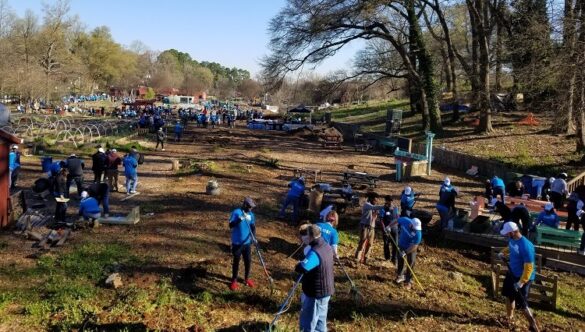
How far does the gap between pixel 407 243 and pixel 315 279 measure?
4.64m

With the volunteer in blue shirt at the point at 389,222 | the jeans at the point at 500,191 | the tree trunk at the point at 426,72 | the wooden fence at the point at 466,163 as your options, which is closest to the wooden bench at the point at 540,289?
the volunteer in blue shirt at the point at 389,222

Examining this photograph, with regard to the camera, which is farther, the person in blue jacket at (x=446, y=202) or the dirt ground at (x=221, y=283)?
the person in blue jacket at (x=446, y=202)

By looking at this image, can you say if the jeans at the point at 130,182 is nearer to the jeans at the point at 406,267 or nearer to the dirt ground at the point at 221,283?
the dirt ground at the point at 221,283

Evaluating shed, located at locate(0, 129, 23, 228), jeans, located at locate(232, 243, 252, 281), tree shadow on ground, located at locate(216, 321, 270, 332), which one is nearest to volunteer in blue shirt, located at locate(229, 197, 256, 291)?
jeans, located at locate(232, 243, 252, 281)

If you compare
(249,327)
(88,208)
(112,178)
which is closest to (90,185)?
(88,208)

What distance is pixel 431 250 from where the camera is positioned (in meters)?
14.1

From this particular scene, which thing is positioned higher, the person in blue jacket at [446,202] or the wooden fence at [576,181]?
the wooden fence at [576,181]

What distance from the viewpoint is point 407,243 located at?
10.7m

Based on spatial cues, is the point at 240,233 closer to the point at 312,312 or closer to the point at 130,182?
the point at 312,312

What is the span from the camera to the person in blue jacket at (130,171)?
16.5 m

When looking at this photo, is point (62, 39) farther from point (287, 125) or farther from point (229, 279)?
point (229, 279)

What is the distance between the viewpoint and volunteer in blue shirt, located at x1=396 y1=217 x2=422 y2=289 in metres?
10.5

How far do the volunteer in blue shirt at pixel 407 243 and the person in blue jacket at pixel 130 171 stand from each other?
9493 mm

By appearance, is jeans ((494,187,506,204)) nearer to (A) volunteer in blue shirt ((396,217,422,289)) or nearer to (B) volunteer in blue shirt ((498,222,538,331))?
(A) volunteer in blue shirt ((396,217,422,289))
